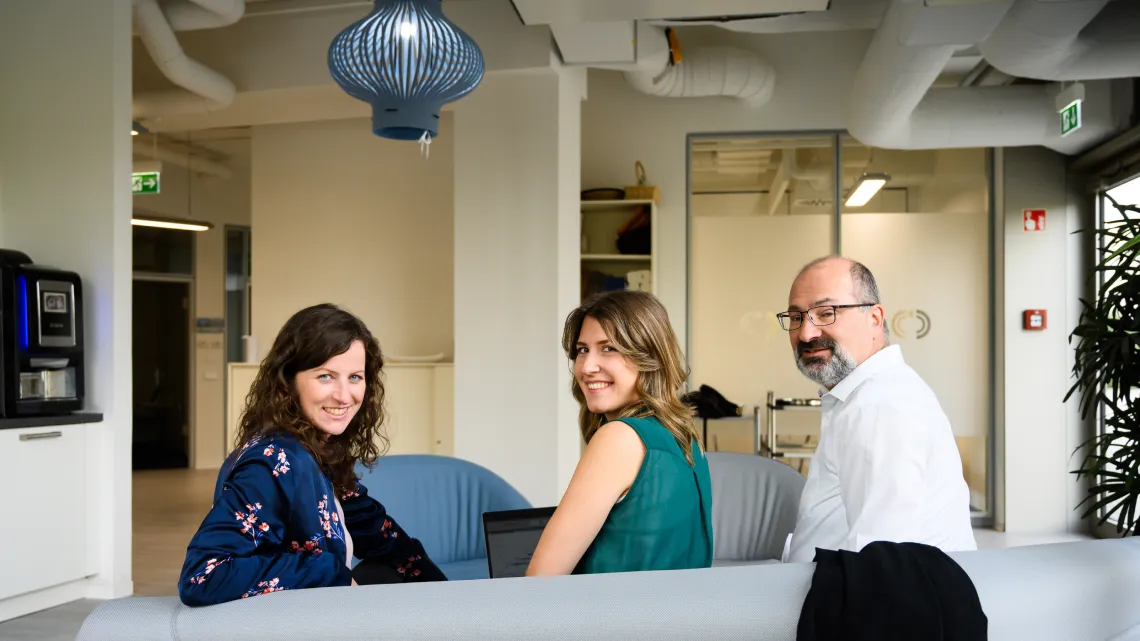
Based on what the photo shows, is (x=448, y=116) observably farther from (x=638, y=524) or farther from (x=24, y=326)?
(x=638, y=524)

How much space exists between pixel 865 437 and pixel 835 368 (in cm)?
37

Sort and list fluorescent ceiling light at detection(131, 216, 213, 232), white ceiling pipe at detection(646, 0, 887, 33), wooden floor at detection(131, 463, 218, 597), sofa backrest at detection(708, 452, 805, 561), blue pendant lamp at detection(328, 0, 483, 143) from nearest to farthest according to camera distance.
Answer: blue pendant lamp at detection(328, 0, 483, 143) → sofa backrest at detection(708, 452, 805, 561) → wooden floor at detection(131, 463, 218, 597) → white ceiling pipe at detection(646, 0, 887, 33) → fluorescent ceiling light at detection(131, 216, 213, 232)

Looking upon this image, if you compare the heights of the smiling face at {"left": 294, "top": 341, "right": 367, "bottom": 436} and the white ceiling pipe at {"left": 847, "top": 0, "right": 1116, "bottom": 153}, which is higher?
the white ceiling pipe at {"left": 847, "top": 0, "right": 1116, "bottom": 153}

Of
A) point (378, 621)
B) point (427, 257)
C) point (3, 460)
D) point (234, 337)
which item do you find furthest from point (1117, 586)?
point (234, 337)

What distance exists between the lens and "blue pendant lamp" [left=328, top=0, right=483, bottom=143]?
10.7 ft

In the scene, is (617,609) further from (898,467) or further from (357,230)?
(357,230)

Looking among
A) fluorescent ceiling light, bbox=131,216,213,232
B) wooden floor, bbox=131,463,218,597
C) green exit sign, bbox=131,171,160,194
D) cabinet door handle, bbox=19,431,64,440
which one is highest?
green exit sign, bbox=131,171,160,194

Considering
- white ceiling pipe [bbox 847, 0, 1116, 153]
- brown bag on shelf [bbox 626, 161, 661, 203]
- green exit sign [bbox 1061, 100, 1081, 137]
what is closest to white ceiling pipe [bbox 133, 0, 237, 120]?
brown bag on shelf [bbox 626, 161, 661, 203]

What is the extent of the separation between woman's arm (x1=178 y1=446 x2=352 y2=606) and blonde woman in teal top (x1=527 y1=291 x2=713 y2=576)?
16.2 inches

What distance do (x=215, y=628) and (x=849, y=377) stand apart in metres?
1.44

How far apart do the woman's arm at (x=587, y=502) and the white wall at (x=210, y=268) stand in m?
10.5

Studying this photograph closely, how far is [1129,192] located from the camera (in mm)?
6387

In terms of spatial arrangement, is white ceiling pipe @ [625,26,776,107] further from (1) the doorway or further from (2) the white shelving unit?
(1) the doorway

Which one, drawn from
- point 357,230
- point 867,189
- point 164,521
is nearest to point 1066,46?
point 867,189
